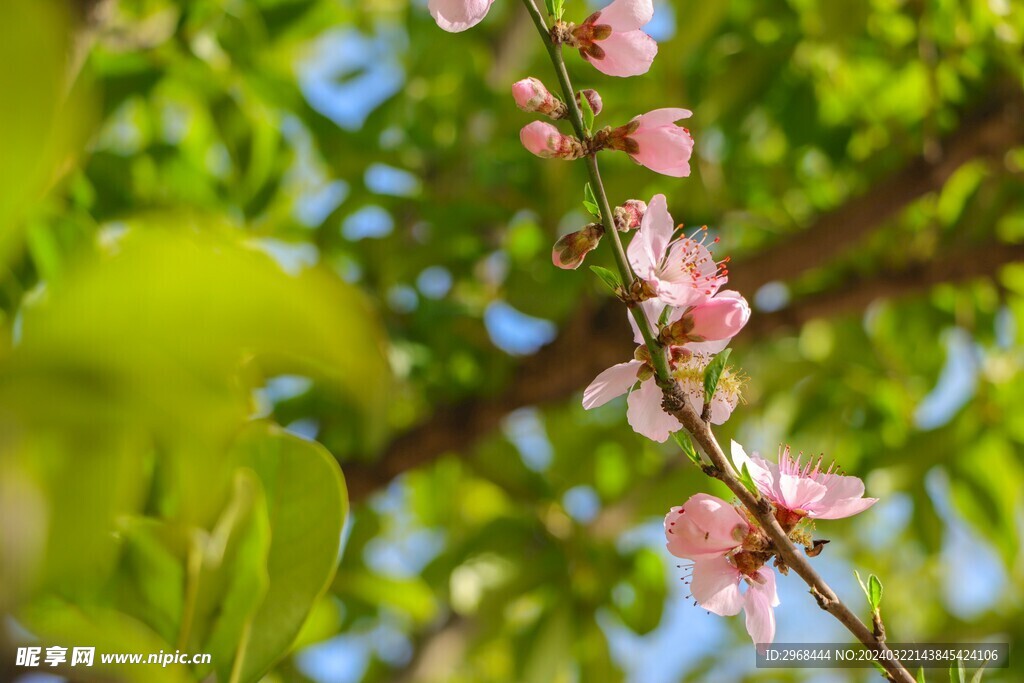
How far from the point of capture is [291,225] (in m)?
0.71

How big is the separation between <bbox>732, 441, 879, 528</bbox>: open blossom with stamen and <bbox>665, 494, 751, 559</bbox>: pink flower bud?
0.01 m

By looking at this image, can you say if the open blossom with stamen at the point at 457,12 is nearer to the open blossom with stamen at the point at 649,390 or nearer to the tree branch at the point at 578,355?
the open blossom with stamen at the point at 649,390

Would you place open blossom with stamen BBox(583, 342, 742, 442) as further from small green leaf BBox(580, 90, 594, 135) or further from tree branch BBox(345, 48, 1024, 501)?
tree branch BBox(345, 48, 1024, 501)

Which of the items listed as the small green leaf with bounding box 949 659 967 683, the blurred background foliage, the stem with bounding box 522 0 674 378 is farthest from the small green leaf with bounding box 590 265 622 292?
the blurred background foliage

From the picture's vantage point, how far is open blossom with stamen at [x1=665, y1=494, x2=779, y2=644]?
8.4 inches

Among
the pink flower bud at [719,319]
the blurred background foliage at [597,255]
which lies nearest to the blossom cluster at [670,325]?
the pink flower bud at [719,319]

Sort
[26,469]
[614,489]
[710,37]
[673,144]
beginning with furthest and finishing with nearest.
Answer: [614,489], [710,37], [673,144], [26,469]

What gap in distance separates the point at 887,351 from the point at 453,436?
35 cm

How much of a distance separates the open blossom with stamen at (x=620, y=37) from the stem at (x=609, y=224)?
18 mm

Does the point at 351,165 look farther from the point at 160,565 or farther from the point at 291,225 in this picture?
the point at 160,565

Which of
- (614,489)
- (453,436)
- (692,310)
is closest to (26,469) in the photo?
(692,310)

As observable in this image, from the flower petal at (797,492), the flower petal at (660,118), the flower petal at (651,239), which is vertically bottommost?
the flower petal at (797,492)

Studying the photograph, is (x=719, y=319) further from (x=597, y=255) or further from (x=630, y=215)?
(x=597, y=255)

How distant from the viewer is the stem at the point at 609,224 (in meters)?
0.20
